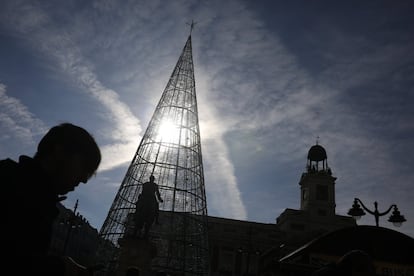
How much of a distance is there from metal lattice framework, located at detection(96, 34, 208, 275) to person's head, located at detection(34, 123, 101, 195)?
38.0 ft

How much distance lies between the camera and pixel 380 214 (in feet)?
39.5

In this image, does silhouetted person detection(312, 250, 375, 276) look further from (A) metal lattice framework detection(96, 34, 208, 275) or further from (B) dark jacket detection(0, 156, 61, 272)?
(A) metal lattice framework detection(96, 34, 208, 275)

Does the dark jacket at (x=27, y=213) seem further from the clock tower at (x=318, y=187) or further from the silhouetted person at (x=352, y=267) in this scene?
the clock tower at (x=318, y=187)

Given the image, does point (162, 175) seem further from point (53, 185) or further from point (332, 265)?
point (53, 185)

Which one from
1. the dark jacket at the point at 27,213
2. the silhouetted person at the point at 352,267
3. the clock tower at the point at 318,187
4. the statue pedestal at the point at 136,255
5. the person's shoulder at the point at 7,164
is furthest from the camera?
the clock tower at the point at 318,187

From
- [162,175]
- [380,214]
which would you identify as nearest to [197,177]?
[162,175]

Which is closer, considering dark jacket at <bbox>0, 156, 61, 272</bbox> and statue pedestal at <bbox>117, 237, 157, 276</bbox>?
dark jacket at <bbox>0, 156, 61, 272</bbox>

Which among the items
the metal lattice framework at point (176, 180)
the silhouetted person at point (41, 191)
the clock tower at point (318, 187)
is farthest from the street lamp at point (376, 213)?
A: the clock tower at point (318, 187)

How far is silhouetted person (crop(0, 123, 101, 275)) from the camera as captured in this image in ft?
4.10

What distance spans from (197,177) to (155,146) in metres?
2.35

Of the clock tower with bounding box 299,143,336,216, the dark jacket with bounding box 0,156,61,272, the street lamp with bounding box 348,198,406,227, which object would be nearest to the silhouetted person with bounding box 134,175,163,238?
the street lamp with bounding box 348,198,406,227

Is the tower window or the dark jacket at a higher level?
the tower window

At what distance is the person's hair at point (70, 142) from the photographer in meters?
1.60

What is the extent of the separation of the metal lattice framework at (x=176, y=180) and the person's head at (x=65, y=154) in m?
11.6
